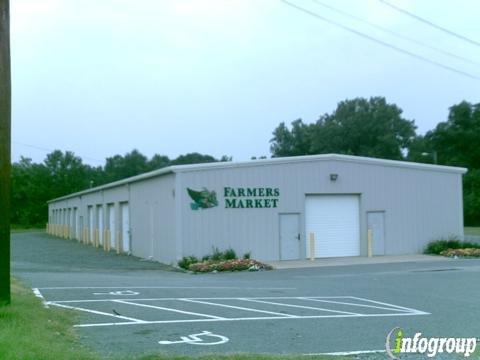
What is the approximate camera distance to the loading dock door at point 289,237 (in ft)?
91.0

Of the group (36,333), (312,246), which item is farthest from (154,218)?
(36,333)

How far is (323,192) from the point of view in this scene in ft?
94.2

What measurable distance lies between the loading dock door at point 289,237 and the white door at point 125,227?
1014 centimetres

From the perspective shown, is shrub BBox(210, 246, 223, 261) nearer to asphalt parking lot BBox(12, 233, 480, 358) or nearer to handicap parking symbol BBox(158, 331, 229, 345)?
asphalt parking lot BBox(12, 233, 480, 358)

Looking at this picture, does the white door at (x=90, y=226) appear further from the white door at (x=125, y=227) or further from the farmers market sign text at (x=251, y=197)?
the farmers market sign text at (x=251, y=197)

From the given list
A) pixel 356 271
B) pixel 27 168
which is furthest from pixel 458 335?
pixel 27 168

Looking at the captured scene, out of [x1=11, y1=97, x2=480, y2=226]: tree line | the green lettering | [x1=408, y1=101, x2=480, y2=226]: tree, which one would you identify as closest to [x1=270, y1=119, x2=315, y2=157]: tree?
[x1=11, y1=97, x2=480, y2=226]: tree line

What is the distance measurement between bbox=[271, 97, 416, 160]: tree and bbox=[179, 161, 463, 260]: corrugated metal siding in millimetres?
52599

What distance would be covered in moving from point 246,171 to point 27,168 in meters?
71.8

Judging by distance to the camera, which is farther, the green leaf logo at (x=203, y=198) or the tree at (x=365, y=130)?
the tree at (x=365, y=130)

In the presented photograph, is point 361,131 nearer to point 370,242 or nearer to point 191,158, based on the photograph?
point 191,158

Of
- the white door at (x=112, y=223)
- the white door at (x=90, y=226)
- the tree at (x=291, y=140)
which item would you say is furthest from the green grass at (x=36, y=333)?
the tree at (x=291, y=140)

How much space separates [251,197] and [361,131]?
62369 mm

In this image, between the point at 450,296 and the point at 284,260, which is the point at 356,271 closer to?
the point at 284,260
